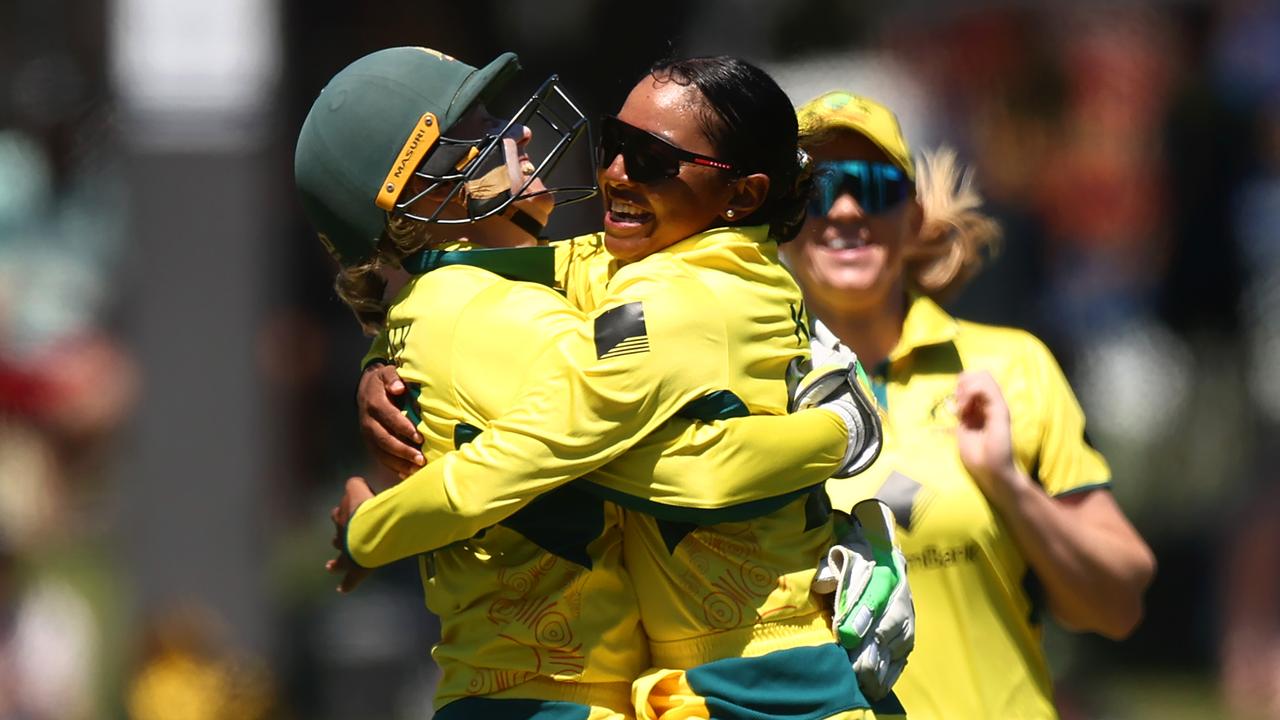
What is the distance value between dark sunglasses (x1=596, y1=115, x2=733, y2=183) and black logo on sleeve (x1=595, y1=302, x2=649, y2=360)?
0.26 m

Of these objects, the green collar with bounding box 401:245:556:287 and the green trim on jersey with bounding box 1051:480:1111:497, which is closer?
the green collar with bounding box 401:245:556:287

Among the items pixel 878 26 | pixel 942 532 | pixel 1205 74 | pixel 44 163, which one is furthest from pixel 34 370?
pixel 942 532

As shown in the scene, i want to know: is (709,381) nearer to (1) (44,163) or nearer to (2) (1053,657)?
(2) (1053,657)

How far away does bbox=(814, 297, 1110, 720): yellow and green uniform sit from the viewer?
3625 mm

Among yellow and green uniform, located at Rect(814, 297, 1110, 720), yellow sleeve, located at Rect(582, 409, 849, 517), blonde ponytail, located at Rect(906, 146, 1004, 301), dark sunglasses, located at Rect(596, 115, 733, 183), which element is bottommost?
yellow and green uniform, located at Rect(814, 297, 1110, 720)

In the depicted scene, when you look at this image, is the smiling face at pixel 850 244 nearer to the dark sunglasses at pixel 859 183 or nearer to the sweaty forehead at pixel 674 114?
the dark sunglasses at pixel 859 183

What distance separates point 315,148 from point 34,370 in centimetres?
705

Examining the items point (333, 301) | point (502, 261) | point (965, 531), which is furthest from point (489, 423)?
point (333, 301)

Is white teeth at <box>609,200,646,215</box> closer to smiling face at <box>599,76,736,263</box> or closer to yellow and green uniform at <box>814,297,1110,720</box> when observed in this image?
smiling face at <box>599,76,736,263</box>

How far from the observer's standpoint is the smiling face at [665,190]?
2.94 meters

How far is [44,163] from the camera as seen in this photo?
10.0 meters

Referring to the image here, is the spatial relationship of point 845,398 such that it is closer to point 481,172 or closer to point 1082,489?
point 481,172

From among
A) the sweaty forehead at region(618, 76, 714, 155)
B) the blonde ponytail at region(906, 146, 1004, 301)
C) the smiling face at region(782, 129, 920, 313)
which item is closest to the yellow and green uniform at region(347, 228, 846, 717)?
the sweaty forehead at region(618, 76, 714, 155)

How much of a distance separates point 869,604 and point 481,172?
34.9 inches
